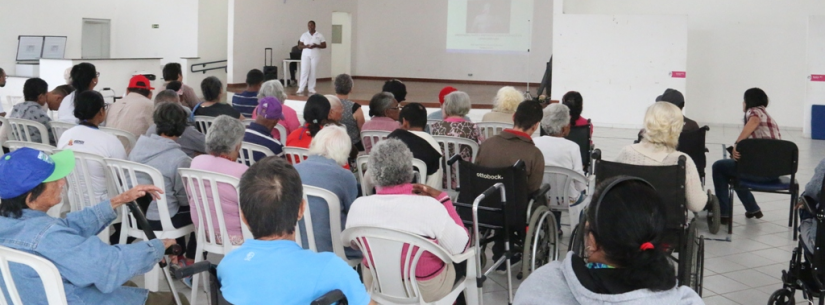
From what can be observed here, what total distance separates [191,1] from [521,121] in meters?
12.9

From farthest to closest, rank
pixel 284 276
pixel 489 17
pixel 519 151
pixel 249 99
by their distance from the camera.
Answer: pixel 489 17 → pixel 249 99 → pixel 519 151 → pixel 284 276

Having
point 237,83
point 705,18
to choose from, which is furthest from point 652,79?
point 237,83

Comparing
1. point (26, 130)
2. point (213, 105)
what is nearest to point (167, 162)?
point (26, 130)

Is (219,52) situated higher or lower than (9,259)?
higher

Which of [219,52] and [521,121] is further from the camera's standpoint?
[219,52]

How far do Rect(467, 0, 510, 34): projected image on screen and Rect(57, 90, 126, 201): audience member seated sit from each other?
40.2 feet

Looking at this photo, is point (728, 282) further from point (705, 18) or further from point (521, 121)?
point (705, 18)

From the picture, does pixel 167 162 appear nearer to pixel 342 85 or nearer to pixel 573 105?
pixel 342 85

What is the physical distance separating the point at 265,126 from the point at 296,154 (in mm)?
595

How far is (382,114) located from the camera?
564 cm

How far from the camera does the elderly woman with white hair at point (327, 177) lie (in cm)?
332

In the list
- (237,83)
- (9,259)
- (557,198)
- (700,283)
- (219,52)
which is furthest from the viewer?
(219,52)

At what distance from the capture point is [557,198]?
4551mm

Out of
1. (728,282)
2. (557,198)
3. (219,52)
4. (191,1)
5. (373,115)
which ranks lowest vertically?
(728,282)
